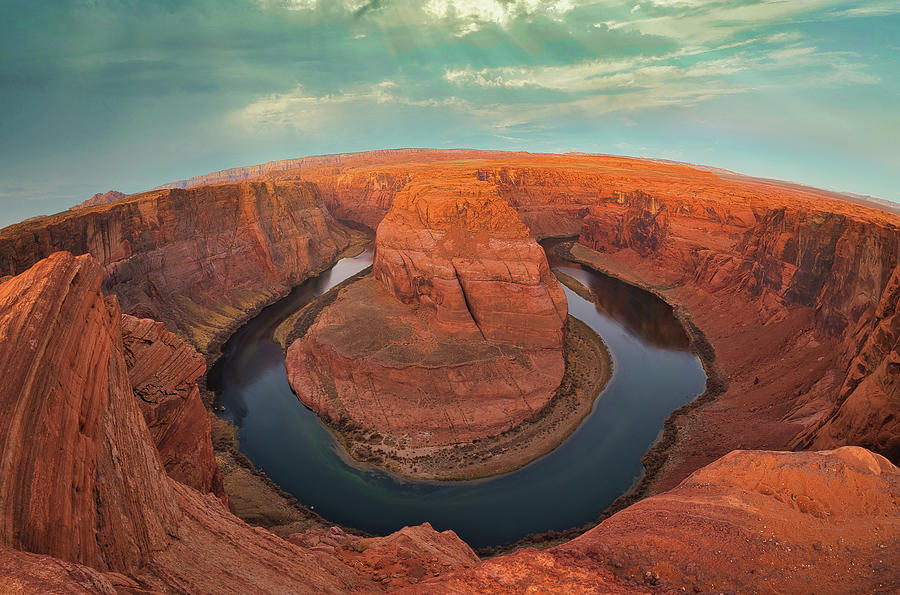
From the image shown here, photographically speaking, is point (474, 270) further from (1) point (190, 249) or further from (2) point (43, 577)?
(1) point (190, 249)

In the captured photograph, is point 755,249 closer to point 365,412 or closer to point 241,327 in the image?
point 365,412

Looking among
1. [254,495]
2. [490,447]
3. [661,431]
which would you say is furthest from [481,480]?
[661,431]

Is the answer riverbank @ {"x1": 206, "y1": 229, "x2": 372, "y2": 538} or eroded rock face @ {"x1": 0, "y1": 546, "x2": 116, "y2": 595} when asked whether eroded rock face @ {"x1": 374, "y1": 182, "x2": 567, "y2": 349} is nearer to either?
riverbank @ {"x1": 206, "y1": 229, "x2": 372, "y2": 538}

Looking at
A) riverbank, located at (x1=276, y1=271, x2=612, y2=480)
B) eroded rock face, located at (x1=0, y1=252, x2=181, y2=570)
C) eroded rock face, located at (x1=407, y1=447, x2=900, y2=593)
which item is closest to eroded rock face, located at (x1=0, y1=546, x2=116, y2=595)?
eroded rock face, located at (x1=0, y1=252, x2=181, y2=570)

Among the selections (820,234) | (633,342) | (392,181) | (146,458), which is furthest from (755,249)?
(392,181)

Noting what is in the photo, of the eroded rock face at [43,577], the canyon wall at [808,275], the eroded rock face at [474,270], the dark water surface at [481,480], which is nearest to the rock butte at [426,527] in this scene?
the eroded rock face at [43,577]
